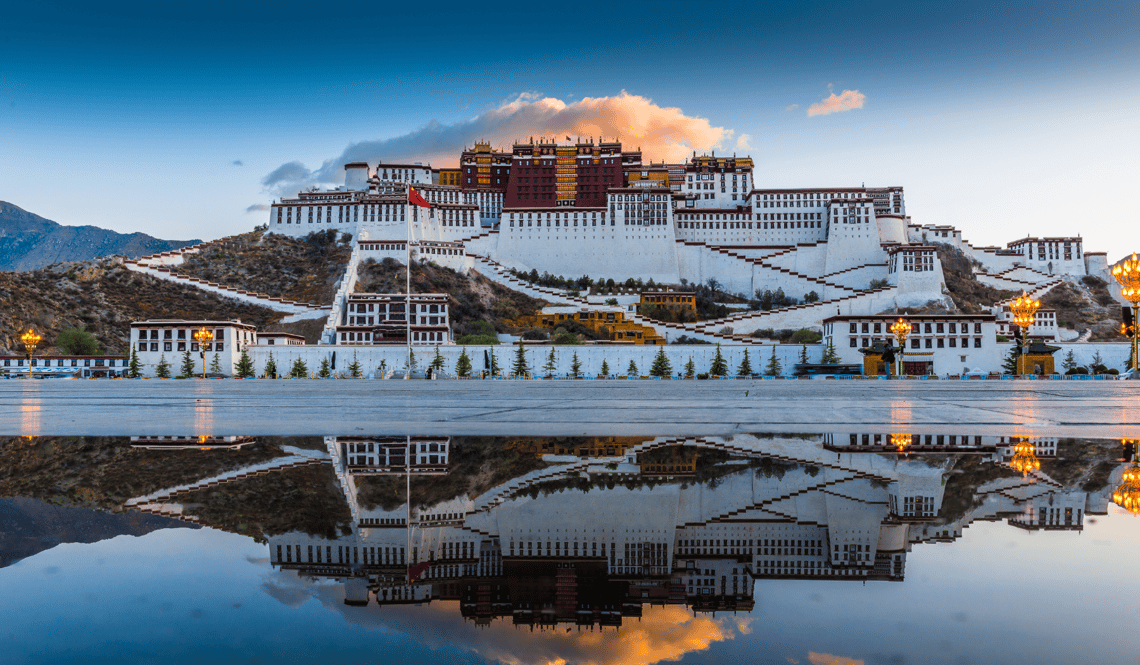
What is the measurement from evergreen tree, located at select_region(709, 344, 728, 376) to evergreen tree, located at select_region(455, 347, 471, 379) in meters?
17.8

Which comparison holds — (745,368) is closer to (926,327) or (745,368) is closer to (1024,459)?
(926,327)

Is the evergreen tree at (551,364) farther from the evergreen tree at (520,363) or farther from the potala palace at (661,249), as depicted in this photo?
the potala palace at (661,249)

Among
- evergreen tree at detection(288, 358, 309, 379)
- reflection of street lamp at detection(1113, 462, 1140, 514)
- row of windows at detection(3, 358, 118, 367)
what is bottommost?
evergreen tree at detection(288, 358, 309, 379)

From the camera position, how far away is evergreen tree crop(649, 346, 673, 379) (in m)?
56.0

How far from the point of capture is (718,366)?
5769 cm

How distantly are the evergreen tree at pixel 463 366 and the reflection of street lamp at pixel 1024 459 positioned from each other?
161 feet

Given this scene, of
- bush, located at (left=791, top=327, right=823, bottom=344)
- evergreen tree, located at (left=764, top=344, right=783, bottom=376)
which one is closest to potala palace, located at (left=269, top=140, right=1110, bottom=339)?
bush, located at (left=791, top=327, right=823, bottom=344)

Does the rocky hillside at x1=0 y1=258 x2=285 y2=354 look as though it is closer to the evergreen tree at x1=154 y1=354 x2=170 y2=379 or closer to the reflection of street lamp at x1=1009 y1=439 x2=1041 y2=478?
the evergreen tree at x1=154 y1=354 x2=170 y2=379

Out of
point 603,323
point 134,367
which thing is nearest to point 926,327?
point 603,323

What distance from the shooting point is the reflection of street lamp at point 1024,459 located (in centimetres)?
573

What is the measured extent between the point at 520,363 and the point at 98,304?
145ft

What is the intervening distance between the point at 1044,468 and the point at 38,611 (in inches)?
244

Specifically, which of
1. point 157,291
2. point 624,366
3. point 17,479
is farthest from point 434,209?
point 17,479

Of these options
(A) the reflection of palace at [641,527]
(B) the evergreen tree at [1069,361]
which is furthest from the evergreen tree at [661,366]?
(A) the reflection of palace at [641,527]
